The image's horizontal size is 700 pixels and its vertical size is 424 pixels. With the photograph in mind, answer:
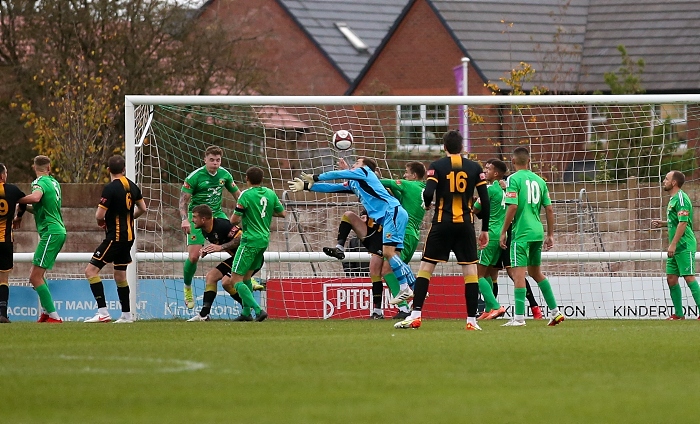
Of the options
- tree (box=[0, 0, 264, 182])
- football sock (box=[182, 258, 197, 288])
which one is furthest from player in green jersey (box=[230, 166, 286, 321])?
tree (box=[0, 0, 264, 182])

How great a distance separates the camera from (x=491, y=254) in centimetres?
1541

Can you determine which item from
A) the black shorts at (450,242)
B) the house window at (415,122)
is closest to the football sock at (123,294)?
the black shorts at (450,242)

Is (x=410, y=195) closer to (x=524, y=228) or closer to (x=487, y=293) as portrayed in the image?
(x=487, y=293)

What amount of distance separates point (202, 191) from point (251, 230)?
1.35m

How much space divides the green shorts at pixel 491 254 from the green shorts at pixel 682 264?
2250mm

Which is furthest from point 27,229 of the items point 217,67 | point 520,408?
point 520,408

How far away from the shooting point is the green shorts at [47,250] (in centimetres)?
1489

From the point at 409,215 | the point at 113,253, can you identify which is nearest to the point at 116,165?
the point at 113,253

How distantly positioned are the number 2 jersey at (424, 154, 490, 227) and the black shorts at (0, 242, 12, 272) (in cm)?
575

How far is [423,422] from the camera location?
20.0 feet

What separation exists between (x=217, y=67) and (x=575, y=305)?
15774 mm

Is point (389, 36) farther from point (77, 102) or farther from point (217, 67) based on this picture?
point (77, 102)

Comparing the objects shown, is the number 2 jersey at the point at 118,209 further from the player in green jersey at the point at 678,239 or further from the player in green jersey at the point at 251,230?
the player in green jersey at the point at 678,239

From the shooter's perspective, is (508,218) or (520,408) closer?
(520,408)
